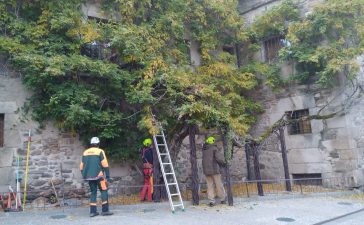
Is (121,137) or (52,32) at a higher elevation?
(52,32)

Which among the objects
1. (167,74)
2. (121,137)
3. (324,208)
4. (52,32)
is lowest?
(324,208)

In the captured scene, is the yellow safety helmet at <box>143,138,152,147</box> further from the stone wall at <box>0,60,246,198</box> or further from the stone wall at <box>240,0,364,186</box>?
the stone wall at <box>240,0,364,186</box>

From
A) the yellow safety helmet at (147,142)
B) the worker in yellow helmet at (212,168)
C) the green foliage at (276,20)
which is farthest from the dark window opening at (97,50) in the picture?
the green foliage at (276,20)

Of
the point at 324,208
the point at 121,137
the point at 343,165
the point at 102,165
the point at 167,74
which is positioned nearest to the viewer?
the point at 102,165

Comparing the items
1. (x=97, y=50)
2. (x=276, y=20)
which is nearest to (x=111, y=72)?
(x=97, y=50)

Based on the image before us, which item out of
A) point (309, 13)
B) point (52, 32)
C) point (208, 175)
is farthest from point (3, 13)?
point (309, 13)

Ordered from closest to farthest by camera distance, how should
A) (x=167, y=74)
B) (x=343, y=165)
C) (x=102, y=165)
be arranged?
(x=102, y=165) < (x=167, y=74) < (x=343, y=165)

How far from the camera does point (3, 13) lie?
9.35 m

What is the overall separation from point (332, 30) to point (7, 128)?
33.4ft

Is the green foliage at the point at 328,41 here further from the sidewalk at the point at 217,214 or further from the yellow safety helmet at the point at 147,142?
the yellow safety helmet at the point at 147,142

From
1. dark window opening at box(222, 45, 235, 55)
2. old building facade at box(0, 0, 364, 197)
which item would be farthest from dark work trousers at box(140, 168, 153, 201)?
dark window opening at box(222, 45, 235, 55)

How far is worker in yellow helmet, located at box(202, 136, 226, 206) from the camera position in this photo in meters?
8.77

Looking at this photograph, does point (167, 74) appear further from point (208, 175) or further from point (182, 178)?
point (182, 178)

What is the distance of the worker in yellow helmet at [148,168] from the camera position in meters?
9.43
